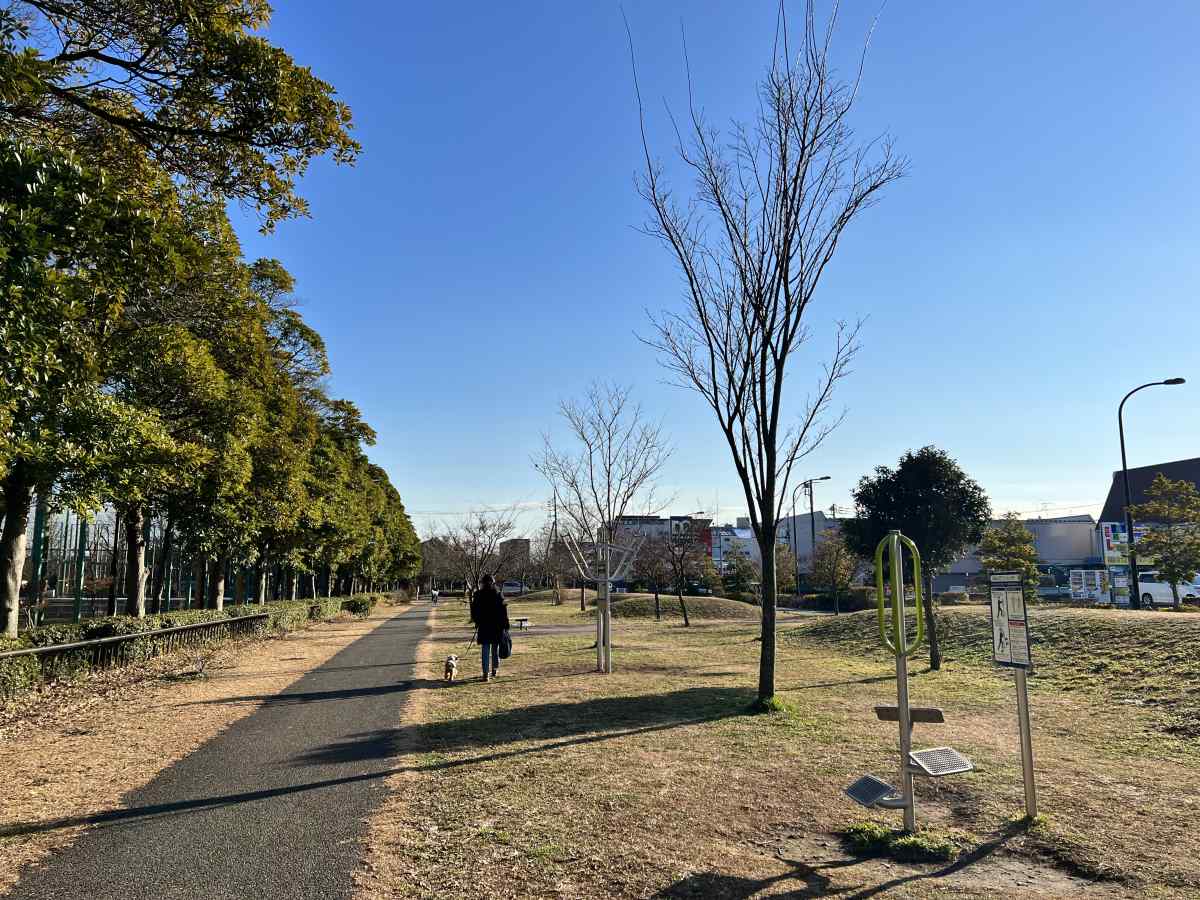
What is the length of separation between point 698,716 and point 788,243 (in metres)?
5.77

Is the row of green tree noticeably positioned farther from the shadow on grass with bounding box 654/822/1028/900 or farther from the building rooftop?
the building rooftop

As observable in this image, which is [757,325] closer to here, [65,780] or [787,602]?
[65,780]

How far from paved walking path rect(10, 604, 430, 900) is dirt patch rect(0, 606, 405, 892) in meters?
0.20

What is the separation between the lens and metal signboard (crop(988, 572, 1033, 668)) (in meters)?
4.63

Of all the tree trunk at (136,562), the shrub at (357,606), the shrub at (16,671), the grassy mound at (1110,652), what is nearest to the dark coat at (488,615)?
the shrub at (16,671)

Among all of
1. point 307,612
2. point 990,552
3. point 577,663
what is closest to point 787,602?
point 990,552

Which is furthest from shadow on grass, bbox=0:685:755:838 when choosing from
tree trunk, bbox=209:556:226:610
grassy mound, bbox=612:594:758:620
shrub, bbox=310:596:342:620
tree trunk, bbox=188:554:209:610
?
shrub, bbox=310:596:342:620

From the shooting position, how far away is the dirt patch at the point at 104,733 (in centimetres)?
481

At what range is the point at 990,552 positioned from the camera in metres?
27.8

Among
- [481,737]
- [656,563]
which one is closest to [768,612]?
[481,737]

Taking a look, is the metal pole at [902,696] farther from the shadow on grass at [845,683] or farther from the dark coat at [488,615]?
the dark coat at [488,615]

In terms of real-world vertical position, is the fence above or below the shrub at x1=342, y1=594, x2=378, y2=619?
above

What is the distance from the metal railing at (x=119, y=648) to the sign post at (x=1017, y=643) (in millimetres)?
9707

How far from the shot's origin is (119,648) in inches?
443
